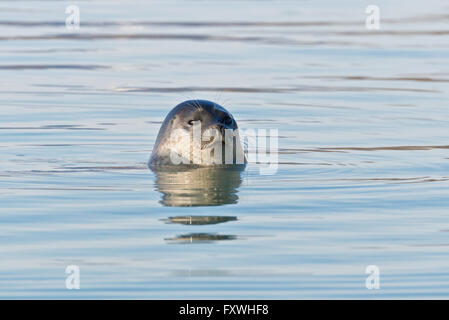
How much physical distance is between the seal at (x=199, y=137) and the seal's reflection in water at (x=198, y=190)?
0.11 meters

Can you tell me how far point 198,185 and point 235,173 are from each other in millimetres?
706

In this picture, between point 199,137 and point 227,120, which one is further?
point 199,137

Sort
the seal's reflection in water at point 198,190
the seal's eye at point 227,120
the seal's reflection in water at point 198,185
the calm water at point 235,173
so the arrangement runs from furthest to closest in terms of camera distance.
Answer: the seal's eye at point 227,120 < the seal's reflection in water at point 198,185 < the seal's reflection in water at point 198,190 < the calm water at point 235,173

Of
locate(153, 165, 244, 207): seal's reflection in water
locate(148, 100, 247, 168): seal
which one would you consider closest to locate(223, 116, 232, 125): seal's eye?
locate(148, 100, 247, 168): seal

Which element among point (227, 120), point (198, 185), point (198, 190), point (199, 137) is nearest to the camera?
point (198, 190)

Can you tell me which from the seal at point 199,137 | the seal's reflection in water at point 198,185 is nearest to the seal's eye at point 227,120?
the seal at point 199,137

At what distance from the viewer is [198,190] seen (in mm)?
10523

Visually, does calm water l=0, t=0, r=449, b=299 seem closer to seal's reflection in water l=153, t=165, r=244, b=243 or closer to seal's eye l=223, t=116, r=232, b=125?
seal's reflection in water l=153, t=165, r=244, b=243

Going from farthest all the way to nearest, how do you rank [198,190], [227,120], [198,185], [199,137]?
[199,137]
[227,120]
[198,185]
[198,190]

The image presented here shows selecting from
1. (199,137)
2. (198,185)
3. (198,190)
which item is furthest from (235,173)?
(198,190)

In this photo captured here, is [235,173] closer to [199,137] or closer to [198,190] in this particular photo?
[199,137]

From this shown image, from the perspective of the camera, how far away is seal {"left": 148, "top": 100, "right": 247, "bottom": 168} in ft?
37.4

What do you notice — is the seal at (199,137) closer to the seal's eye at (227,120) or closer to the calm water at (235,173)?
the seal's eye at (227,120)

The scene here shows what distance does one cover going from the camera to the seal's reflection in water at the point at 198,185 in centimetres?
1012
